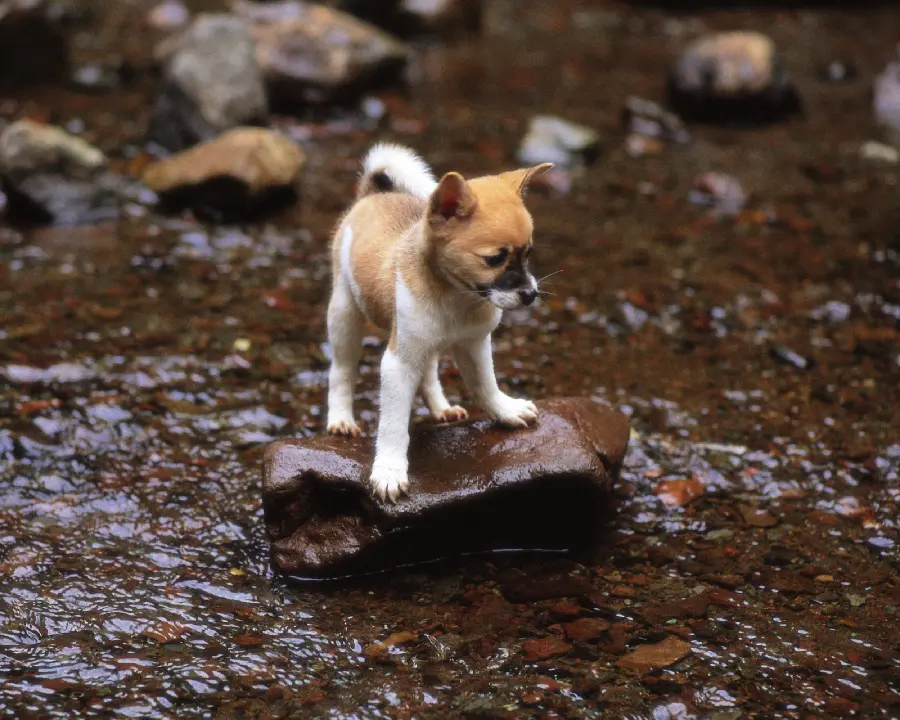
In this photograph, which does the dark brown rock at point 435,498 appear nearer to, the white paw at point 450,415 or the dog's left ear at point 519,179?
the white paw at point 450,415

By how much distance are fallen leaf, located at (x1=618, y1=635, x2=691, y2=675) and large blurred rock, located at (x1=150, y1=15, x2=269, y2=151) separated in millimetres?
7827

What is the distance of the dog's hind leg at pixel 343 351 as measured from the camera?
5.66m

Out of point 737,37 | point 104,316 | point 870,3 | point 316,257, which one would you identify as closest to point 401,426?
point 104,316

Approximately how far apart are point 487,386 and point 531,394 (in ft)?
5.87

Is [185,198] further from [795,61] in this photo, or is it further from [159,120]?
[795,61]

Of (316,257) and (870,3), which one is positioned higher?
(870,3)

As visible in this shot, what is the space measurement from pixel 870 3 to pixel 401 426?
14665mm

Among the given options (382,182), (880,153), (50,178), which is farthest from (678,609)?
(880,153)

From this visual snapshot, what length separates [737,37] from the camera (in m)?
12.8

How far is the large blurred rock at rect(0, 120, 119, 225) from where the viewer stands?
960 cm

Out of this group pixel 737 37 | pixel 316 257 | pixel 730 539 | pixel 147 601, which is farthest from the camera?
pixel 737 37

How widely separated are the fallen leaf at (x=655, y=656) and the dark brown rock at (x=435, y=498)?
879mm

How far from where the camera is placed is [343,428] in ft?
19.2

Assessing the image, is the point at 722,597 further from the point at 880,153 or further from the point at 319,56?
the point at 319,56
